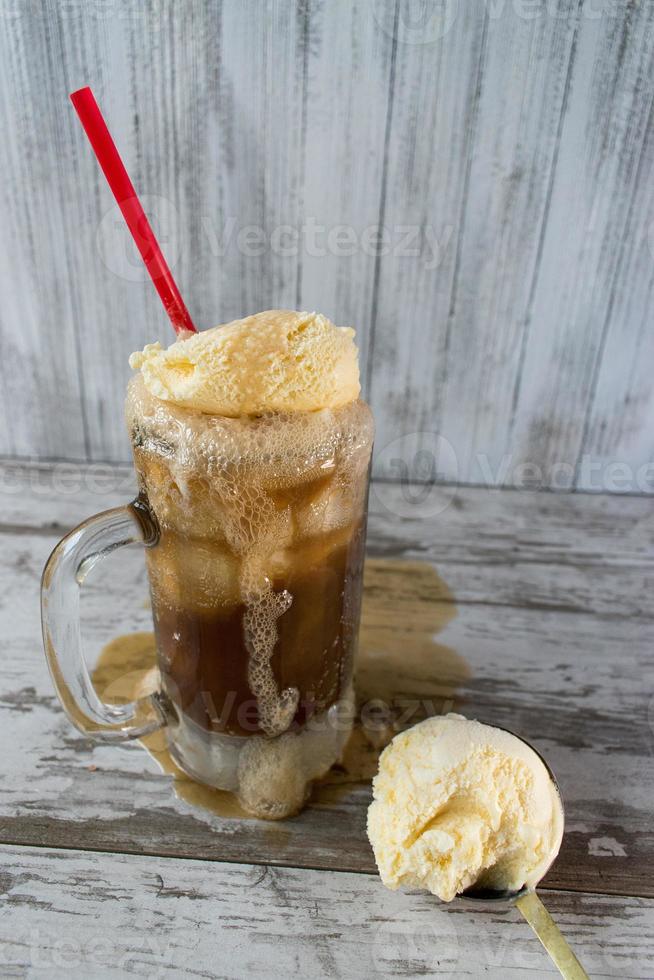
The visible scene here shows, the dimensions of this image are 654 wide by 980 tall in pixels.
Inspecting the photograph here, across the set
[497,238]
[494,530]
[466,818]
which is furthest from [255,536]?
[497,238]

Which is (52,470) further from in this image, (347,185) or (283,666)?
Answer: (283,666)

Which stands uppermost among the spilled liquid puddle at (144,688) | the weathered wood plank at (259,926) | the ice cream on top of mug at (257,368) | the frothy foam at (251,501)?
the ice cream on top of mug at (257,368)

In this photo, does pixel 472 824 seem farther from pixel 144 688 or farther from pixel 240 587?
pixel 144 688

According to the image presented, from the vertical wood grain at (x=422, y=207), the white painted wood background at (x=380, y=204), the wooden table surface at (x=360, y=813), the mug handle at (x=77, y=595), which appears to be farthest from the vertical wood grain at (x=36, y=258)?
the mug handle at (x=77, y=595)

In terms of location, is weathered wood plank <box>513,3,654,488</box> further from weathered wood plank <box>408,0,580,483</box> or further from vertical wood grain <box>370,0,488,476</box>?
vertical wood grain <box>370,0,488,476</box>

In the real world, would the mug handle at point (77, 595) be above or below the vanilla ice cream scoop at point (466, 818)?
above

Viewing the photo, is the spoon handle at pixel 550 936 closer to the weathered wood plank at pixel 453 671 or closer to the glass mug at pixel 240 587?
the weathered wood plank at pixel 453 671
